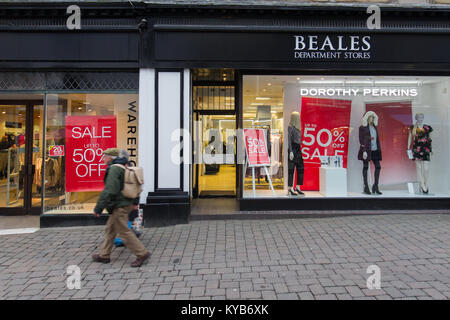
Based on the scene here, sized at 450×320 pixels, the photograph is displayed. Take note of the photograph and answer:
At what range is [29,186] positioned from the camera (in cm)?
761

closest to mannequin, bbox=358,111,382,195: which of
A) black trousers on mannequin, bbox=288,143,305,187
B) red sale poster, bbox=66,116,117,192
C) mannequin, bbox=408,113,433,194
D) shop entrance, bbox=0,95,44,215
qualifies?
mannequin, bbox=408,113,433,194

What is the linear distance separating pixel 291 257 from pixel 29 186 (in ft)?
22.8


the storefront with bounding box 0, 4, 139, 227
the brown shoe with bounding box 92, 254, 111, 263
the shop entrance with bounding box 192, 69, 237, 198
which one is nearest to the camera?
the brown shoe with bounding box 92, 254, 111, 263

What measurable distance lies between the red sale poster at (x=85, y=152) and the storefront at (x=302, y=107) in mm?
1318

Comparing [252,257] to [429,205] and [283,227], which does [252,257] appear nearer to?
[283,227]

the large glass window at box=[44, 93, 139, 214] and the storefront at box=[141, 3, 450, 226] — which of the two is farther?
the large glass window at box=[44, 93, 139, 214]

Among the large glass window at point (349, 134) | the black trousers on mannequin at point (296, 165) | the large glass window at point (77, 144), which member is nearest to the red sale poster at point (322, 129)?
the large glass window at point (349, 134)

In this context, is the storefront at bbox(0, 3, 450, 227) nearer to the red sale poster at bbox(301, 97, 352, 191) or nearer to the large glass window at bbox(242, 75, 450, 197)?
the large glass window at bbox(242, 75, 450, 197)

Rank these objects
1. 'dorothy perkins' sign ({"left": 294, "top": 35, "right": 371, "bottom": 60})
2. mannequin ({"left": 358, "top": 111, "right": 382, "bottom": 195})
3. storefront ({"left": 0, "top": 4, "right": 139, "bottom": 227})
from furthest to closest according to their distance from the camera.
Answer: mannequin ({"left": 358, "top": 111, "right": 382, "bottom": 195}) → 'dorothy perkins' sign ({"left": 294, "top": 35, "right": 371, "bottom": 60}) → storefront ({"left": 0, "top": 4, "right": 139, "bottom": 227})

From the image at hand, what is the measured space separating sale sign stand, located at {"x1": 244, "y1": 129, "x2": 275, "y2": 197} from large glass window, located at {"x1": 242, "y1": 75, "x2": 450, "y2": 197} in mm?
39

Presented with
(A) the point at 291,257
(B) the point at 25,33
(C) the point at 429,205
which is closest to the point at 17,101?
(B) the point at 25,33

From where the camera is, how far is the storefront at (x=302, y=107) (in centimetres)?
660

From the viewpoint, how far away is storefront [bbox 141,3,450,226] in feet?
21.6

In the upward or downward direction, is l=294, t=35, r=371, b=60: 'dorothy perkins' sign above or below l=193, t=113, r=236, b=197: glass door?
above
